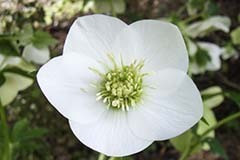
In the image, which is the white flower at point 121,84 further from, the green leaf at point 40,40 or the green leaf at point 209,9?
the green leaf at point 209,9

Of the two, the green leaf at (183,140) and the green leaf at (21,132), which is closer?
the green leaf at (21,132)

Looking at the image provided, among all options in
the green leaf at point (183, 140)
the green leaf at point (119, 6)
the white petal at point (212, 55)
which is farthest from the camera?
the white petal at point (212, 55)

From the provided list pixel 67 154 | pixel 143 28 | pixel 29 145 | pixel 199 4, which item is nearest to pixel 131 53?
pixel 143 28

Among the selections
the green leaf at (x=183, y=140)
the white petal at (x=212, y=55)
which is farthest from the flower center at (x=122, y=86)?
the white petal at (x=212, y=55)

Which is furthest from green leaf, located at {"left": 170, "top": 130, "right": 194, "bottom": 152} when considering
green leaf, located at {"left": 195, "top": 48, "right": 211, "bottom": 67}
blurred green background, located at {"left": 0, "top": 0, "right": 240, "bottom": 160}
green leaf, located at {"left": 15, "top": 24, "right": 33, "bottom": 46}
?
green leaf, located at {"left": 15, "top": 24, "right": 33, "bottom": 46}

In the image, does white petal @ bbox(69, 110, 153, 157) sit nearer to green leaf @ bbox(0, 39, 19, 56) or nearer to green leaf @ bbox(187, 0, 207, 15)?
green leaf @ bbox(0, 39, 19, 56)

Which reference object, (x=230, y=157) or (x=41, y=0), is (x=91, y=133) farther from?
(x=230, y=157)
